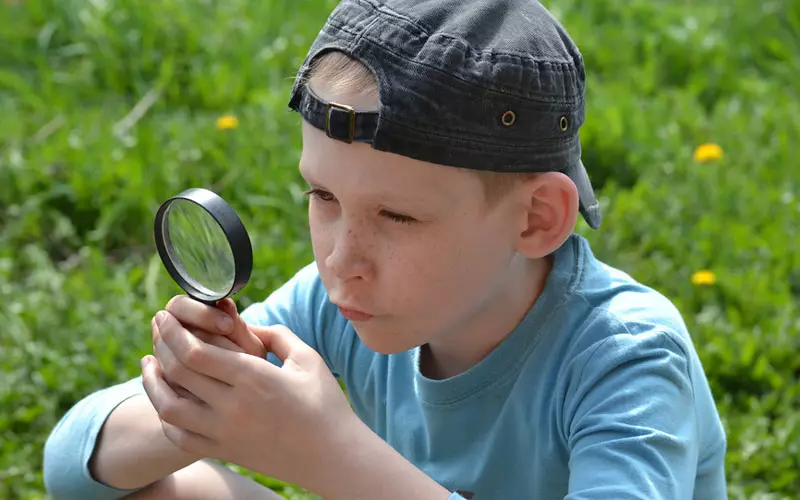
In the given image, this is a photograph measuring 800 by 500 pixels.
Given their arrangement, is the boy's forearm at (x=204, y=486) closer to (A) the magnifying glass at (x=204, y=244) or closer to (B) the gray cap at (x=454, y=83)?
(A) the magnifying glass at (x=204, y=244)

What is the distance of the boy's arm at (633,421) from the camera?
1.93m

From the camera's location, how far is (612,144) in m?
4.25

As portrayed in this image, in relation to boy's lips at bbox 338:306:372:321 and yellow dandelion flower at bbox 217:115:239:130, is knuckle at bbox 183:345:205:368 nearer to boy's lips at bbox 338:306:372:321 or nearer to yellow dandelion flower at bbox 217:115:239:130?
boy's lips at bbox 338:306:372:321

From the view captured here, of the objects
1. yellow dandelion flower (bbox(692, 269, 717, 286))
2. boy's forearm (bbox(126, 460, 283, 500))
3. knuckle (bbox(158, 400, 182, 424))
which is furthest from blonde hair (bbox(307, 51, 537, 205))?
yellow dandelion flower (bbox(692, 269, 717, 286))

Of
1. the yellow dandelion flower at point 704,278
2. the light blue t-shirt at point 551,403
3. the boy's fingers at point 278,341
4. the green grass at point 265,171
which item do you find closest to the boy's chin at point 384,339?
the boy's fingers at point 278,341

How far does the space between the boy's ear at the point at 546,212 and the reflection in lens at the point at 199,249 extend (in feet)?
1.70

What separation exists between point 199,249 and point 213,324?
12 cm

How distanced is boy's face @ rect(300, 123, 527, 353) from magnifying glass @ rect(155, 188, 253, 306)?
0.20 metres

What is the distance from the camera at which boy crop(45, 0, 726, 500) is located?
1891 mm

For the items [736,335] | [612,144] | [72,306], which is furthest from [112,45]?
[736,335]

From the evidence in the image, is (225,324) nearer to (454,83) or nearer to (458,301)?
(458,301)

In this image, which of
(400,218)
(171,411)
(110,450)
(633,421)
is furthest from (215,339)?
(633,421)

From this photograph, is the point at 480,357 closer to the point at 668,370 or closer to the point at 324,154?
the point at 668,370

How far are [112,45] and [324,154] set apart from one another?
3.10 meters
